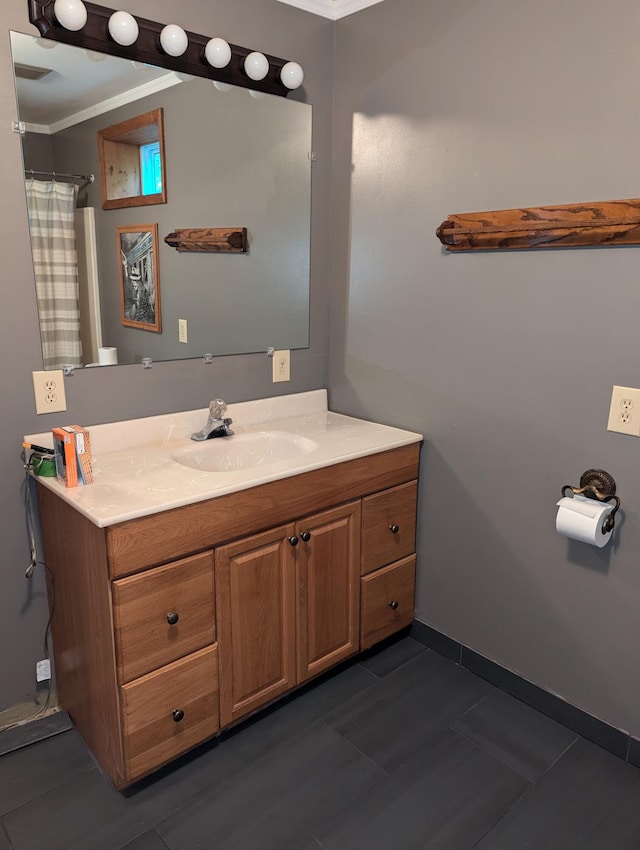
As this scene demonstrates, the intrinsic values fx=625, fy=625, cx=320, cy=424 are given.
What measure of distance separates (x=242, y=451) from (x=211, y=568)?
1.78 ft

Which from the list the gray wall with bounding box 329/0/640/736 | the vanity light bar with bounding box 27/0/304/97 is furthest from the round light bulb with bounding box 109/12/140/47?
the gray wall with bounding box 329/0/640/736

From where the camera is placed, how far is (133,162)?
6.22ft

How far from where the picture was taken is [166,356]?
206 cm

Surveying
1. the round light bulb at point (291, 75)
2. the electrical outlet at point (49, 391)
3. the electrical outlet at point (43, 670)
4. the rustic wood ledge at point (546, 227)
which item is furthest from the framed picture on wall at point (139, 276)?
the electrical outlet at point (43, 670)

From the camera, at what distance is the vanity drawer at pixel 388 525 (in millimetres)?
2123

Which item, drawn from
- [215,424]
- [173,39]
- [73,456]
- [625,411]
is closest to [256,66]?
[173,39]

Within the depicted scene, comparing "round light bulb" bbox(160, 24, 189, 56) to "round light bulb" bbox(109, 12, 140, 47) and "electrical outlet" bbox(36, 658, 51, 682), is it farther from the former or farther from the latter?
"electrical outlet" bbox(36, 658, 51, 682)

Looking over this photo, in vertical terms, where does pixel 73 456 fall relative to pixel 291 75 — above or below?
below

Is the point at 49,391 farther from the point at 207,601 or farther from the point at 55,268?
the point at 207,601

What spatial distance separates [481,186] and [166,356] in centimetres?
113

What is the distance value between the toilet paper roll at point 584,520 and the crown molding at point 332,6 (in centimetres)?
176

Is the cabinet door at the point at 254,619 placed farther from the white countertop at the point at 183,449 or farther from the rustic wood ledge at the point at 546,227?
the rustic wood ledge at the point at 546,227

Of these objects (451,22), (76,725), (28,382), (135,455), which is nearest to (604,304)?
(451,22)

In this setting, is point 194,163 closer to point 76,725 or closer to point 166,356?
point 166,356
